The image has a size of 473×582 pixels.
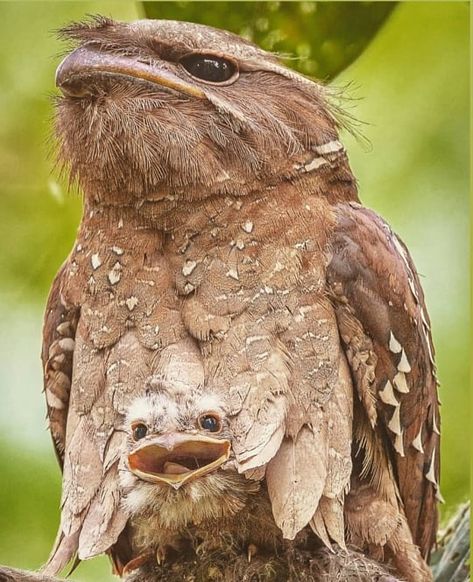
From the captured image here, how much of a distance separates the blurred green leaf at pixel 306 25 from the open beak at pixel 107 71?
0.88 ft

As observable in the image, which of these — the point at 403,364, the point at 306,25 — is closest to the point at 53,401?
the point at 403,364

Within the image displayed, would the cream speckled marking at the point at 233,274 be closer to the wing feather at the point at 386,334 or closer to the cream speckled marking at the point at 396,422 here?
the wing feather at the point at 386,334

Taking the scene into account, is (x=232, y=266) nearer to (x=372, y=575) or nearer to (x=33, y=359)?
(x=33, y=359)

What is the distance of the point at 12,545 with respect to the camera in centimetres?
192

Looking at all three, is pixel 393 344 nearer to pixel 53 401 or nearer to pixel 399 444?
pixel 399 444

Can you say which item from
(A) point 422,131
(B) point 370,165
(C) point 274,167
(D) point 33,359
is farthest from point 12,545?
(A) point 422,131

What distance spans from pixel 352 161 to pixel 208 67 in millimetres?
415

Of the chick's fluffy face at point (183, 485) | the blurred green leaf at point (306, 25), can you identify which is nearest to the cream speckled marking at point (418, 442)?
the chick's fluffy face at point (183, 485)

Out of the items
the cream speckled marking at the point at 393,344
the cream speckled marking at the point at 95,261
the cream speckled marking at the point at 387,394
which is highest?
the cream speckled marking at the point at 393,344

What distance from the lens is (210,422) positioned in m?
1.55

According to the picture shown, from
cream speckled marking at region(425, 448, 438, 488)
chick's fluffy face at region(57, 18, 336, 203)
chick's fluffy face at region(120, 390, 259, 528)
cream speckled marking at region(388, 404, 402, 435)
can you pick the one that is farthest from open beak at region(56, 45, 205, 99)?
cream speckled marking at region(425, 448, 438, 488)

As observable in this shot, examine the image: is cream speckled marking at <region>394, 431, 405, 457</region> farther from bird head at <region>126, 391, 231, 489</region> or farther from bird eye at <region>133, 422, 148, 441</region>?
bird eye at <region>133, 422, 148, 441</region>

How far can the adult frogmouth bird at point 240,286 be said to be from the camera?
1.67 metres

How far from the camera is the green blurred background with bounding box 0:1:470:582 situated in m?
1.91
